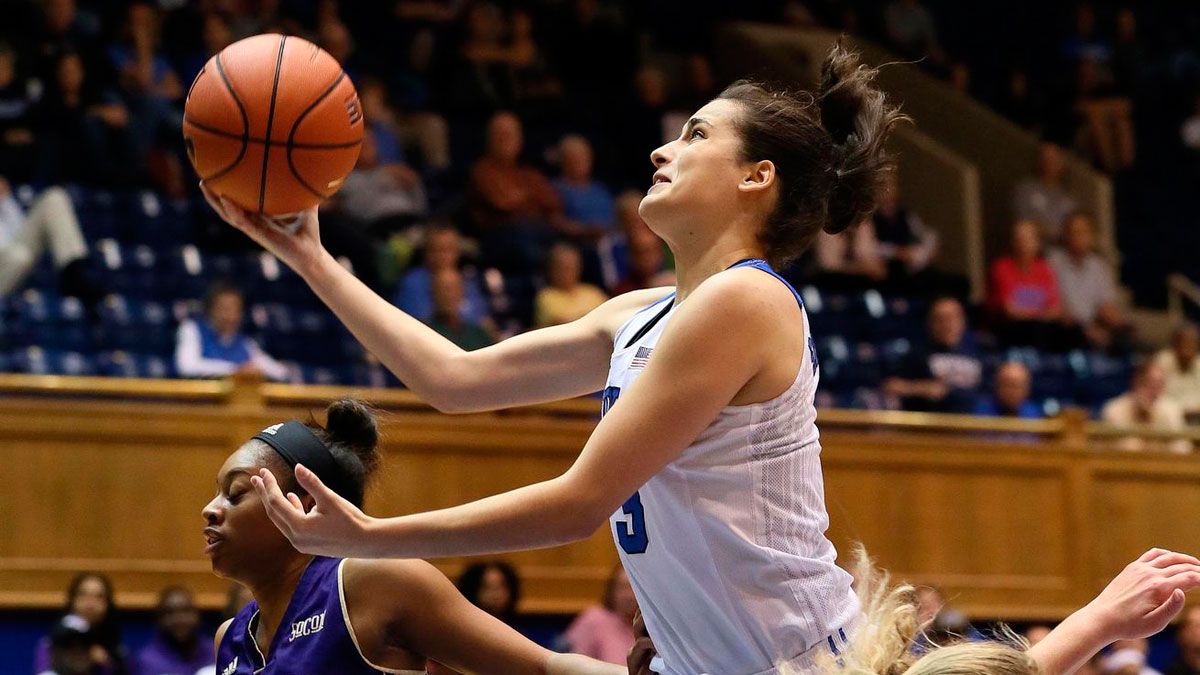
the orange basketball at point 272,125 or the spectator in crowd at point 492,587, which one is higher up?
the orange basketball at point 272,125

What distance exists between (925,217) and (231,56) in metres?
10.1

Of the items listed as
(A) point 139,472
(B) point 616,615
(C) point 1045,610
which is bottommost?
(C) point 1045,610

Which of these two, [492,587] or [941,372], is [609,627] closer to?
[492,587]

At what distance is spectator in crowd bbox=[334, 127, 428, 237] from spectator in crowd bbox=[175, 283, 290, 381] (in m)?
1.18

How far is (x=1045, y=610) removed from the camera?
8.59 meters

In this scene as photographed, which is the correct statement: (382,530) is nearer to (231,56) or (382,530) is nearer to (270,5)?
(231,56)

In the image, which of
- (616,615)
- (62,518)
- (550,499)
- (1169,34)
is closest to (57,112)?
(62,518)

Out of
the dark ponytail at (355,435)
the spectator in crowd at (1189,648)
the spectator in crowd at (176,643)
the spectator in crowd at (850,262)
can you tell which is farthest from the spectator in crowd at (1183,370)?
the dark ponytail at (355,435)

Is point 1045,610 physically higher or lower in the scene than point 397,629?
lower

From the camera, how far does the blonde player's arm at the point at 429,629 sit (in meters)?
2.78

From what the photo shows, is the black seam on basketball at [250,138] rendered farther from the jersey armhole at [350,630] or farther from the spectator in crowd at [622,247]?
the spectator in crowd at [622,247]

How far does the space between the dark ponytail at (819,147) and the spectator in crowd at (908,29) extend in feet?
36.2

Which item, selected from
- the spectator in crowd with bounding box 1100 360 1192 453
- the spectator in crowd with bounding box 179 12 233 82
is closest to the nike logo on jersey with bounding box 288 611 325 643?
the spectator in crowd with bounding box 179 12 233 82

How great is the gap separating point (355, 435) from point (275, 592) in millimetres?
311
